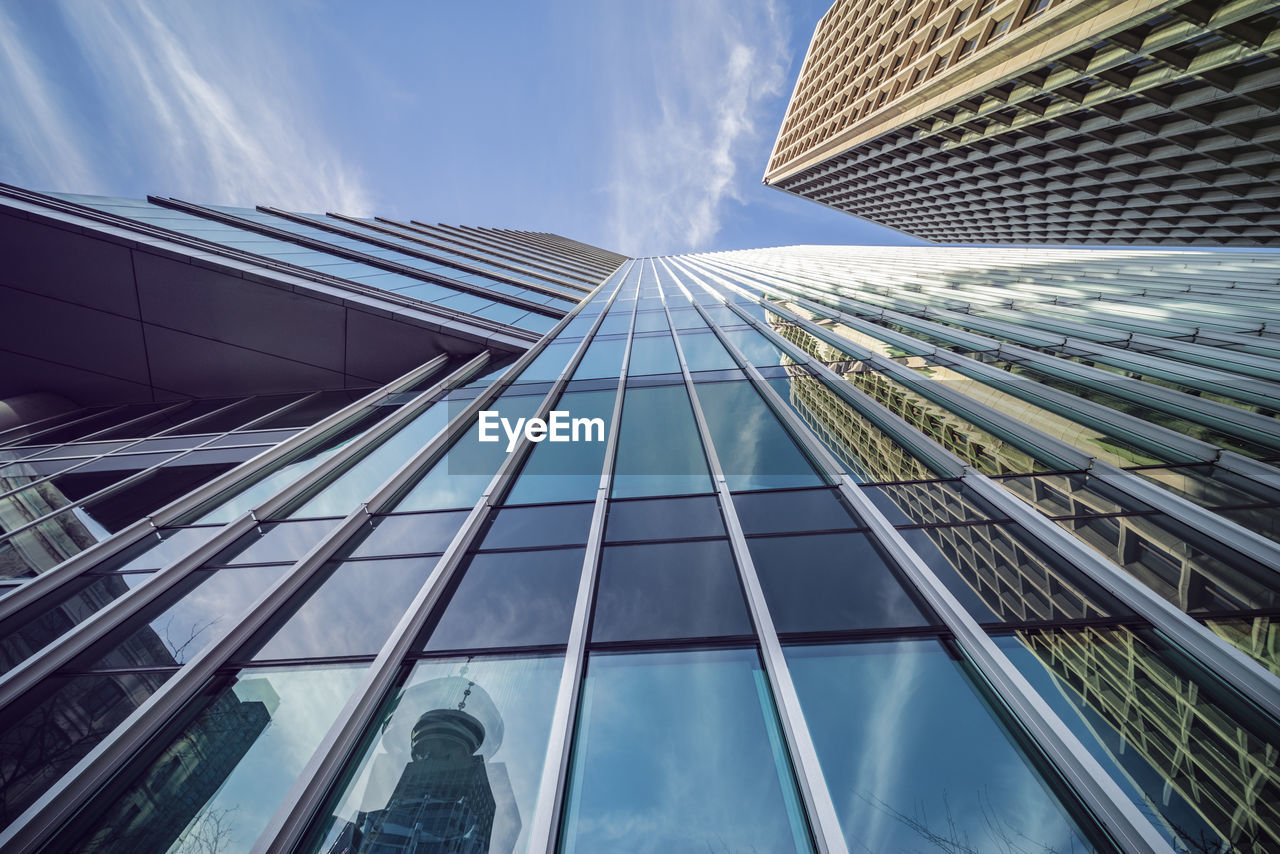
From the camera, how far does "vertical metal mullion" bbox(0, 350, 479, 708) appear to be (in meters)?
4.42

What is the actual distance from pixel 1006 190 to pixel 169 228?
2119 inches

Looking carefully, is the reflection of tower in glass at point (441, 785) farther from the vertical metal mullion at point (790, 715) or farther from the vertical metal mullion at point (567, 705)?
the vertical metal mullion at point (790, 715)

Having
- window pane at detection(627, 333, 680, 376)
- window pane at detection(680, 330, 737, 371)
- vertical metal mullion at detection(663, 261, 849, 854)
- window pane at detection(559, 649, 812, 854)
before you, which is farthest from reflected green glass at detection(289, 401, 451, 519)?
window pane at detection(680, 330, 737, 371)

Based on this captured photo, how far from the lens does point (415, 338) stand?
43.7 feet

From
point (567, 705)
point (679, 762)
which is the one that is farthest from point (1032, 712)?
point (567, 705)

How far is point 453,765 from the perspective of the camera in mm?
3678

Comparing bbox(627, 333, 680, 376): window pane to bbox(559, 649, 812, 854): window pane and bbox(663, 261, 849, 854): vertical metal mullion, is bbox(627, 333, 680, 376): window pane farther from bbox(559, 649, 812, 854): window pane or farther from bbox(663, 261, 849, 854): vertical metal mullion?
bbox(559, 649, 812, 854): window pane

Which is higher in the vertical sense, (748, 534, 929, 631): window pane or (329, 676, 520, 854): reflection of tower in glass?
(748, 534, 929, 631): window pane

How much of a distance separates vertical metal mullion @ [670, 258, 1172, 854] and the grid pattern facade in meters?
23.7

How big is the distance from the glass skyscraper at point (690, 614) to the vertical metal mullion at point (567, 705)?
3 cm

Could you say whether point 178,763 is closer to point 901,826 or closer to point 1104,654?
point 901,826

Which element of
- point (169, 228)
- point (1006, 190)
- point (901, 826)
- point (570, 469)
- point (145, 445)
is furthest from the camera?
point (1006, 190)

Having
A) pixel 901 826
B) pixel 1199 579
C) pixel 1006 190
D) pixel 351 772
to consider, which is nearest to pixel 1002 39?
pixel 1006 190

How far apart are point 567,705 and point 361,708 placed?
65.6 inches
